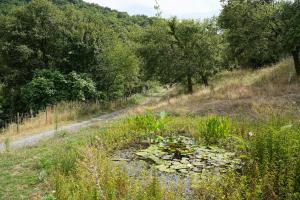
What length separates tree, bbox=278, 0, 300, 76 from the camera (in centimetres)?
1828

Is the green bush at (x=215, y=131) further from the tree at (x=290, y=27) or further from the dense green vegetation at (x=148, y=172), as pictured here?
the tree at (x=290, y=27)

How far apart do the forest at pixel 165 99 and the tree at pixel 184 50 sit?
0.28ft

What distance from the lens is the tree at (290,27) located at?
18.3 m

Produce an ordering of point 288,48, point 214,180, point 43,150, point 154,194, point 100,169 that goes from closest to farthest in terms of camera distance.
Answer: point 154,194
point 214,180
point 100,169
point 43,150
point 288,48

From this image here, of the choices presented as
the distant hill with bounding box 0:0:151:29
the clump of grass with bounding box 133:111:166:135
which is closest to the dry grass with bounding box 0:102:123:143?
the clump of grass with bounding box 133:111:166:135

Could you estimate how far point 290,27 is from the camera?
1886 centimetres

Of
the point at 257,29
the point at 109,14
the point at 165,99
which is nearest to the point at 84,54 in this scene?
the point at 165,99

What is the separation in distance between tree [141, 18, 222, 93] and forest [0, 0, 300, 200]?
0.08m

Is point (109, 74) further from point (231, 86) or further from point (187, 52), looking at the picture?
point (231, 86)

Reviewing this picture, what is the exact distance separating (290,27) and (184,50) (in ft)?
28.8

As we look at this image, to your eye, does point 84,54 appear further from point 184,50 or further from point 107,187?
point 107,187

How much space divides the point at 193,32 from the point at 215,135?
753 inches

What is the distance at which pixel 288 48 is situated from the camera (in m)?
18.9

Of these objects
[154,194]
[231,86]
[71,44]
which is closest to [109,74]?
[71,44]
